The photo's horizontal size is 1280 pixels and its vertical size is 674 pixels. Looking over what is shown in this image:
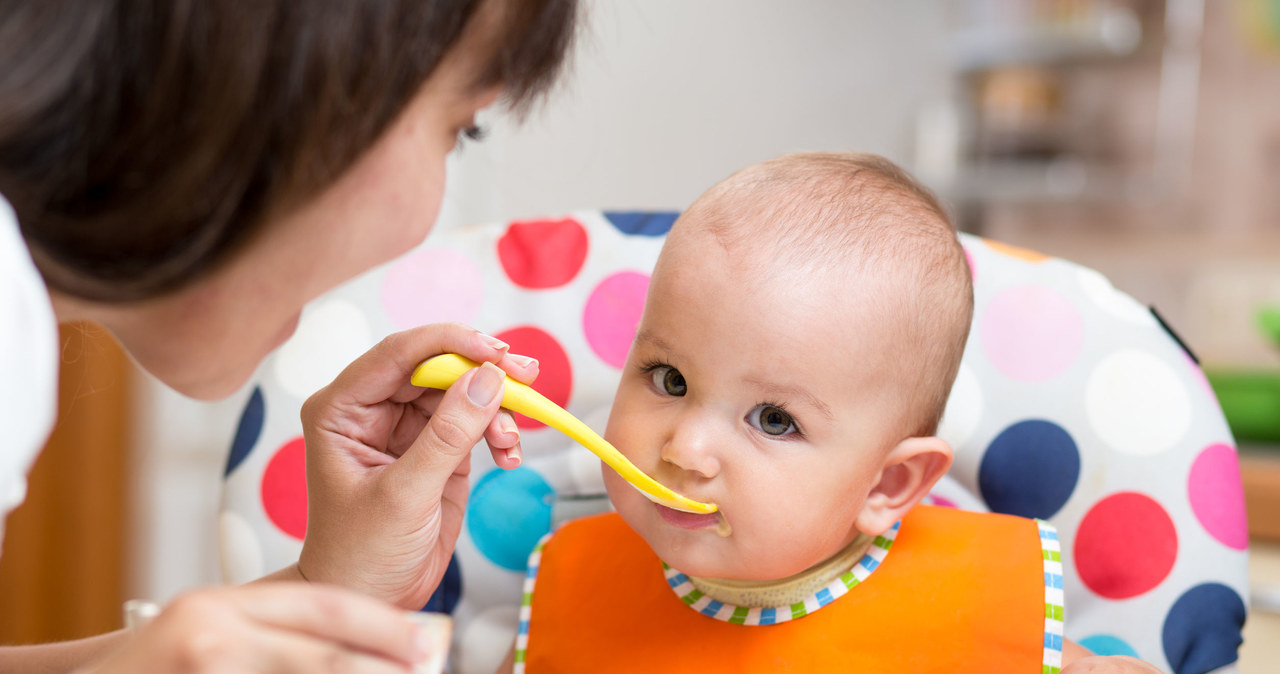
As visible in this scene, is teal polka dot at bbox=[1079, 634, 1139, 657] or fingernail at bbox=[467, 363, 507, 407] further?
teal polka dot at bbox=[1079, 634, 1139, 657]

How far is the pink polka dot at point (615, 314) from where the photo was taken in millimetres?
861

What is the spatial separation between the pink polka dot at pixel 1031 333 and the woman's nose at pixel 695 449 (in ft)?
1.01

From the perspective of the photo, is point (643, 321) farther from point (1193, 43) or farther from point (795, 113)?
point (1193, 43)

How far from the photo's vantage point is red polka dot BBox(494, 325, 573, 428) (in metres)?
0.85

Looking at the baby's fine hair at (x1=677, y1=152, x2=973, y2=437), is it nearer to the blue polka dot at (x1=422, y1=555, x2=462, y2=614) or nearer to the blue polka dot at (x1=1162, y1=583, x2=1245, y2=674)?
the blue polka dot at (x1=1162, y1=583, x2=1245, y2=674)

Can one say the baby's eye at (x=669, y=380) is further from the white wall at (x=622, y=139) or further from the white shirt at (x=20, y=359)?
the white wall at (x=622, y=139)

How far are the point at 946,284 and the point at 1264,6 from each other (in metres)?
1.54

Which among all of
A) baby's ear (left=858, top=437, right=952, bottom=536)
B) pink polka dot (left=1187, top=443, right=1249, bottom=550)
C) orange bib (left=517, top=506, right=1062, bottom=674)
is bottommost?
orange bib (left=517, top=506, right=1062, bottom=674)

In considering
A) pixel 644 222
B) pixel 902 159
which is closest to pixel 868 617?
pixel 644 222

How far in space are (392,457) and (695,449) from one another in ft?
0.72

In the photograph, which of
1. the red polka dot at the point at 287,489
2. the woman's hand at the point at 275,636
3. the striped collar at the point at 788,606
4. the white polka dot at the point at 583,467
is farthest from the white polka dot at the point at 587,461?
the woman's hand at the point at 275,636

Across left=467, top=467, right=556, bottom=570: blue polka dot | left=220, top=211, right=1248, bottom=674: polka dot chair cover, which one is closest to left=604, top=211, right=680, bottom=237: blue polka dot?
left=220, top=211, right=1248, bottom=674: polka dot chair cover

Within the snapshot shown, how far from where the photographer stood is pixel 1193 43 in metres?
1.93

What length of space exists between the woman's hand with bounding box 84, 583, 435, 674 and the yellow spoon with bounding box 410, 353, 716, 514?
219mm
